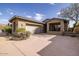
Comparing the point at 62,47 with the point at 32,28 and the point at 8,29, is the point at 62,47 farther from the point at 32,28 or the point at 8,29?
the point at 8,29

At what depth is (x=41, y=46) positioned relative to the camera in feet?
8.34

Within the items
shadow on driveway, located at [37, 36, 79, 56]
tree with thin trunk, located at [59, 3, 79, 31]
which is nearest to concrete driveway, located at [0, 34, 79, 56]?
shadow on driveway, located at [37, 36, 79, 56]

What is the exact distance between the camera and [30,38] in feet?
8.59

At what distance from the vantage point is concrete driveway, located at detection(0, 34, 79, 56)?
7.96 feet

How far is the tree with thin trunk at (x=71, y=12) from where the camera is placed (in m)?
2.55

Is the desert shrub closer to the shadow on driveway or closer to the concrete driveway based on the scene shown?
the concrete driveway

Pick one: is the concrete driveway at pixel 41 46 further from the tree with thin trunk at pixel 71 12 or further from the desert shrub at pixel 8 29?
the tree with thin trunk at pixel 71 12

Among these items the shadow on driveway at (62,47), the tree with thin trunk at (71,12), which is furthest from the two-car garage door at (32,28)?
the tree with thin trunk at (71,12)

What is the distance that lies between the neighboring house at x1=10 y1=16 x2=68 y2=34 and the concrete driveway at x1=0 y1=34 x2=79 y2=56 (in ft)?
0.48

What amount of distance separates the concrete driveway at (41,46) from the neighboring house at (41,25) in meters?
0.15

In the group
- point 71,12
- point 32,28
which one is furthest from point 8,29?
point 71,12

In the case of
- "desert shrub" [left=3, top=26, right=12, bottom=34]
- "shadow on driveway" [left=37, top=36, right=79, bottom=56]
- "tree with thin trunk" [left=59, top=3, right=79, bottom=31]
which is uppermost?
"tree with thin trunk" [left=59, top=3, right=79, bottom=31]

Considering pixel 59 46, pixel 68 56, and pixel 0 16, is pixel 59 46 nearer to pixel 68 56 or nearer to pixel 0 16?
pixel 68 56

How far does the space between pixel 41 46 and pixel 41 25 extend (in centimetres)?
47
